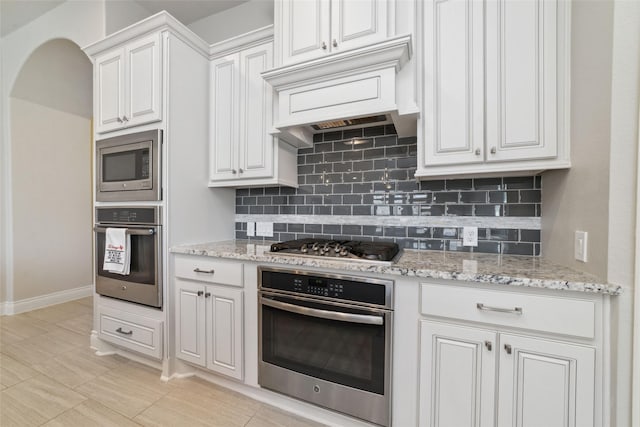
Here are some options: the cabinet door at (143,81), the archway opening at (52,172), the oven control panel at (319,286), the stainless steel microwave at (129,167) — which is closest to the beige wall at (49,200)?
the archway opening at (52,172)

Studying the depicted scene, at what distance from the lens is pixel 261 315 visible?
162 centimetres

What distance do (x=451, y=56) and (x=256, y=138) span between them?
1.36 m

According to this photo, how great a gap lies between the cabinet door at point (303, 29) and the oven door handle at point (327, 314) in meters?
1.49

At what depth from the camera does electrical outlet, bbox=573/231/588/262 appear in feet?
3.70

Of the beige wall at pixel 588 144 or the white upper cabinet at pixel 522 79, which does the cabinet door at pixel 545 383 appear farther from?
the white upper cabinet at pixel 522 79

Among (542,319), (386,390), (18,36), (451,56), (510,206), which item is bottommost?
(386,390)

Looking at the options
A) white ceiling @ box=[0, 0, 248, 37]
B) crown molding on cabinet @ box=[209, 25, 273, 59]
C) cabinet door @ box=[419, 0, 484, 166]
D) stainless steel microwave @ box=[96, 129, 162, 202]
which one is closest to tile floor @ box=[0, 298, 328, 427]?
stainless steel microwave @ box=[96, 129, 162, 202]

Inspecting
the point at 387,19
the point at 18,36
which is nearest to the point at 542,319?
the point at 387,19

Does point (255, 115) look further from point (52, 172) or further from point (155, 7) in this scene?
point (52, 172)

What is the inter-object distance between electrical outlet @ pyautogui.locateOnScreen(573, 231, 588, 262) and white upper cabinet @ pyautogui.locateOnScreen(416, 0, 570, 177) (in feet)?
1.12

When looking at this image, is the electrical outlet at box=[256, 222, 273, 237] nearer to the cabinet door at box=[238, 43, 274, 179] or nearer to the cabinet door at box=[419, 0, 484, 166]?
the cabinet door at box=[238, 43, 274, 179]

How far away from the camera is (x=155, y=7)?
258 cm

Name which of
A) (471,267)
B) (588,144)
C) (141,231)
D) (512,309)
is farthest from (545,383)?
(141,231)

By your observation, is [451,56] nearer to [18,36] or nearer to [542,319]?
[542,319]
